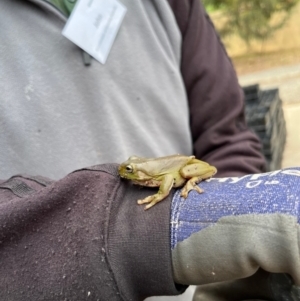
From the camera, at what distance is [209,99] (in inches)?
67.6

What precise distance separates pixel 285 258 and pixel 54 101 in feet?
2.64

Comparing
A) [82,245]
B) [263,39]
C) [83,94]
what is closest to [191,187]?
[82,245]

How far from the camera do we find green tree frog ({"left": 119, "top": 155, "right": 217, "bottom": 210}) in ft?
3.28

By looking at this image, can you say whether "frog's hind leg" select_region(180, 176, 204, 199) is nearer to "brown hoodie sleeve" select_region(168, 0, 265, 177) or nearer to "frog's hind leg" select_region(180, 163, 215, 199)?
"frog's hind leg" select_region(180, 163, 215, 199)

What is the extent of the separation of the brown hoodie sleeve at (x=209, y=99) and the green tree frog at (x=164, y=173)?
402 mm

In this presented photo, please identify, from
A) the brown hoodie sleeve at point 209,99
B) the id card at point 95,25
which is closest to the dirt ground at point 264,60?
the brown hoodie sleeve at point 209,99

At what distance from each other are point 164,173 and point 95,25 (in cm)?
58

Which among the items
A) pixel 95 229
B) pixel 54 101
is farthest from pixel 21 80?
pixel 95 229

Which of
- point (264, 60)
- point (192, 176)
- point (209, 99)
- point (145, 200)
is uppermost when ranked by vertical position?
point (145, 200)

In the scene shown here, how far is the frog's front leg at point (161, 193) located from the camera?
952 mm

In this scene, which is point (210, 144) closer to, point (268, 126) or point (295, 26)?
point (268, 126)

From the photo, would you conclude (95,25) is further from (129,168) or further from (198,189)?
(198,189)

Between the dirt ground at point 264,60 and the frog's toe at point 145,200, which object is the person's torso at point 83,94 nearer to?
the frog's toe at point 145,200

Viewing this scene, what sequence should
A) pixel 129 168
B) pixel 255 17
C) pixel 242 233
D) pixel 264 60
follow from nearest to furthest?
pixel 242 233
pixel 129 168
pixel 255 17
pixel 264 60
